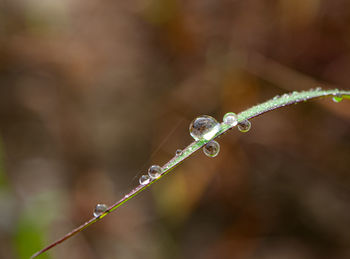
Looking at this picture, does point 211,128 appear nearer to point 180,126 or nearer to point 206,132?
point 206,132

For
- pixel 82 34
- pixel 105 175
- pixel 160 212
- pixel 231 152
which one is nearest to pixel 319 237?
pixel 231 152

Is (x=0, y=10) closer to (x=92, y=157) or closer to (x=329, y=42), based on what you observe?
(x=92, y=157)

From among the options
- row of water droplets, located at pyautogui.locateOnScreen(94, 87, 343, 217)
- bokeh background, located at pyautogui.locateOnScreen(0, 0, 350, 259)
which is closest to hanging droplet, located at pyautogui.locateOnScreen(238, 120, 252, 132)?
row of water droplets, located at pyautogui.locateOnScreen(94, 87, 343, 217)

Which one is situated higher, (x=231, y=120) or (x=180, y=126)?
(x=180, y=126)

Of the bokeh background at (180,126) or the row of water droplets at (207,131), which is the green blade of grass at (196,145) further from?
the bokeh background at (180,126)

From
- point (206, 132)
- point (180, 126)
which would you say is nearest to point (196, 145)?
point (206, 132)

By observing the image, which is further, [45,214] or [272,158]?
[272,158]

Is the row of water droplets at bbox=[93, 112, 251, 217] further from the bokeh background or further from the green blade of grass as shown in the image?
the bokeh background
